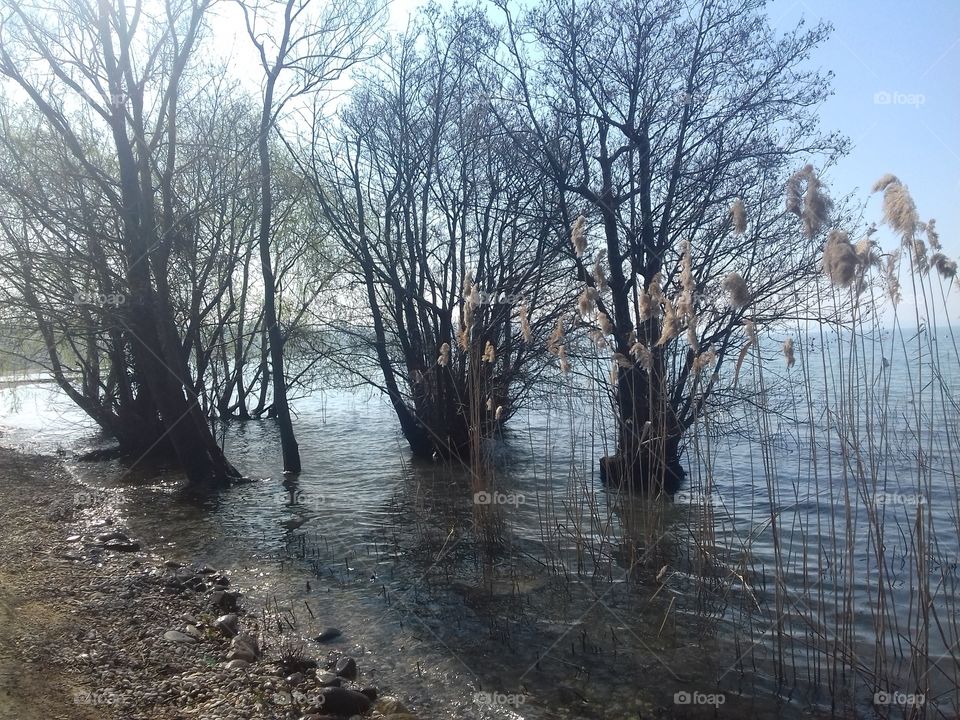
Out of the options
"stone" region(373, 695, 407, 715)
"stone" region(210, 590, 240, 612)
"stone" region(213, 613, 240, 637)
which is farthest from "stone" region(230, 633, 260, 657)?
"stone" region(373, 695, 407, 715)

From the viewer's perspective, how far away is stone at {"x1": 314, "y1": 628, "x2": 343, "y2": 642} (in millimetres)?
5790

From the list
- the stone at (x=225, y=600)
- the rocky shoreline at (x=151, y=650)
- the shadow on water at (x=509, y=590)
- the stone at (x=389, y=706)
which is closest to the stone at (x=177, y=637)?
the rocky shoreline at (x=151, y=650)

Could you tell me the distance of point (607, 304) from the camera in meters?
11.5

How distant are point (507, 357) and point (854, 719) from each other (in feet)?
29.6

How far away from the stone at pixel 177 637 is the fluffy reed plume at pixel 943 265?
5679 millimetres

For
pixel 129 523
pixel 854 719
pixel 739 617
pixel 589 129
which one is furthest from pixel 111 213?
pixel 854 719

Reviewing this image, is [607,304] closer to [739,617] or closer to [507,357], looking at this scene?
[507,357]

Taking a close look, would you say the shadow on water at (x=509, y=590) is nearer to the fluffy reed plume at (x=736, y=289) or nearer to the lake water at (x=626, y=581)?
the lake water at (x=626, y=581)

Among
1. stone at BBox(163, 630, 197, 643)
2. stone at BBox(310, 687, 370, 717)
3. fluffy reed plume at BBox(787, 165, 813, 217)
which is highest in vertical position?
fluffy reed plume at BBox(787, 165, 813, 217)

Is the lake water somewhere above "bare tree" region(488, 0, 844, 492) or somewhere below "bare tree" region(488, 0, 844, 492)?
below

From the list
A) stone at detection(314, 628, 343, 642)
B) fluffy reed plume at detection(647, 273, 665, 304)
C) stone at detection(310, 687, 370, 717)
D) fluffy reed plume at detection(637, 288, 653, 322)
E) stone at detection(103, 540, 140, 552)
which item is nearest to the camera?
stone at detection(310, 687, 370, 717)

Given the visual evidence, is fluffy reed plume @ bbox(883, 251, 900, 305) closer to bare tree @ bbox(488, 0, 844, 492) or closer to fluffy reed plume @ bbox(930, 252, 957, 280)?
fluffy reed plume @ bbox(930, 252, 957, 280)

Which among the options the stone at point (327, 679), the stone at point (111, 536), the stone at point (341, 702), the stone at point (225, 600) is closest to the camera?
the stone at point (341, 702)

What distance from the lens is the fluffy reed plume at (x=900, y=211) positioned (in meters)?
4.46
